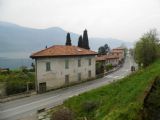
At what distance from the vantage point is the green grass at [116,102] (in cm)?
1252

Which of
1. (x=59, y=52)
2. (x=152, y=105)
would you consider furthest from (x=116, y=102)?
(x=59, y=52)

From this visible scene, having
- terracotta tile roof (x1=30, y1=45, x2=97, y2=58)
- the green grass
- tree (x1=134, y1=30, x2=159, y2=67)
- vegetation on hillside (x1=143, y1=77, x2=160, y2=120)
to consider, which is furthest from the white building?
vegetation on hillside (x1=143, y1=77, x2=160, y2=120)

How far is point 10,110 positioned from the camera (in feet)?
98.6

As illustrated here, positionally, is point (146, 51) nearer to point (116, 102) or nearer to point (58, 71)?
point (58, 71)

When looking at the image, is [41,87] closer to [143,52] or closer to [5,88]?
[5,88]

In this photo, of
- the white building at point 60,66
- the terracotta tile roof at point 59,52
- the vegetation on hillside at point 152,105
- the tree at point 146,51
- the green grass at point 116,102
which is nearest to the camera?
the vegetation on hillside at point 152,105

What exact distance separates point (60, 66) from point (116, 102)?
90.1 ft

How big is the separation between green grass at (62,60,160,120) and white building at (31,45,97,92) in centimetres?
1844

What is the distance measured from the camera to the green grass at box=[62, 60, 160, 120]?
12523 millimetres

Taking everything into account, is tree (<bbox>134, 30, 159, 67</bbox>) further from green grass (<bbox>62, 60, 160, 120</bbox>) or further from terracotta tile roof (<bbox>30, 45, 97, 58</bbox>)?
green grass (<bbox>62, 60, 160, 120</bbox>)

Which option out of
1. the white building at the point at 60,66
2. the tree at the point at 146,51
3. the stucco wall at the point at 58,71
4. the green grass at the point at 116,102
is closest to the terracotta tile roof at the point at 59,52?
the white building at the point at 60,66

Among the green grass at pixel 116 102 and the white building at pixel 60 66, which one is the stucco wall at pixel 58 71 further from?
the green grass at pixel 116 102

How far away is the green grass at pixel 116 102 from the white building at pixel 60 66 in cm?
1844

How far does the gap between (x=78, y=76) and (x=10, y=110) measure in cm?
1946
